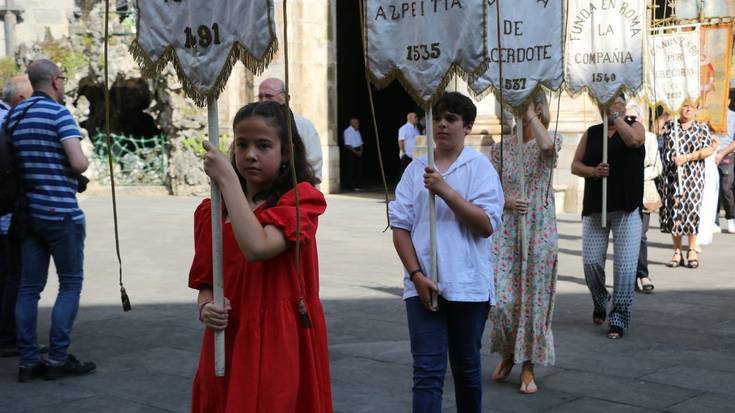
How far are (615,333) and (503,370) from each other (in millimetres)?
1565

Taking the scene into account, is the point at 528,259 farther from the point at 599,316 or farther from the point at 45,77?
the point at 45,77

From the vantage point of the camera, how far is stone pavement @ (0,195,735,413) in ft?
18.5

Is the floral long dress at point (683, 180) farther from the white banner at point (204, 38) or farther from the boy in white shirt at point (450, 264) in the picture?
the white banner at point (204, 38)

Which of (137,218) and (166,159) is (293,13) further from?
(137,218)

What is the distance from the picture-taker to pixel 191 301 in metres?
8.98

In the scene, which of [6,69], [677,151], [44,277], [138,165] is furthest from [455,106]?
[6,69]

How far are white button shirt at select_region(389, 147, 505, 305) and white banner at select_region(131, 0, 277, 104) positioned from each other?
4.38 ft

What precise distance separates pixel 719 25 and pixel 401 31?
9439 mm

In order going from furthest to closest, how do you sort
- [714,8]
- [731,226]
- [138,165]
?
[138,165]
[714,8]
[731,226]

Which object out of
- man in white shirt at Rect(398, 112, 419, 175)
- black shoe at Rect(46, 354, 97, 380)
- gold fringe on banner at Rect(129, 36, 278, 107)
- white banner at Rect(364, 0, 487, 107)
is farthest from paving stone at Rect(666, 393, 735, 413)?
man in white shirt at Rect(398, 112, 419, 175)

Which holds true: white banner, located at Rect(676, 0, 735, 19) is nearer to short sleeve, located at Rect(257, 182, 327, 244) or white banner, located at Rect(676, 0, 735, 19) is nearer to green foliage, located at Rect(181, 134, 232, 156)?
green foliage, located at Rect(181, 134, 232, 156)

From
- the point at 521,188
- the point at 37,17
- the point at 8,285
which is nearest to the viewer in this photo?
the point at 521,188

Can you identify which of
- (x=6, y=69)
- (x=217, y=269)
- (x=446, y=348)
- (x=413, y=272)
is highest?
(x=6, y=69)

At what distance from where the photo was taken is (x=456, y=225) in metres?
4.42
